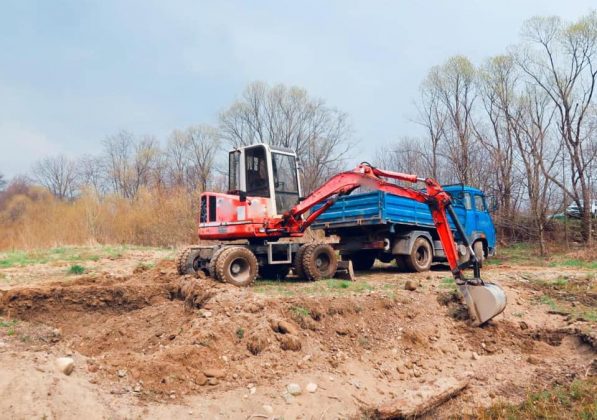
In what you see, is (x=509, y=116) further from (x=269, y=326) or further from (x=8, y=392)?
(x=8, y=392)

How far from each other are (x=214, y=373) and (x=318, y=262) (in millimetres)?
5534

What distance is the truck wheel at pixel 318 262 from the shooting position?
9953 millimetres

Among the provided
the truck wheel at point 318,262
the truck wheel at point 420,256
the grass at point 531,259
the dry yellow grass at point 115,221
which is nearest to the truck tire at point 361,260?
the truck wheel at point 420,256

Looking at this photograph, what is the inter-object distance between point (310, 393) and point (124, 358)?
6.80 ft

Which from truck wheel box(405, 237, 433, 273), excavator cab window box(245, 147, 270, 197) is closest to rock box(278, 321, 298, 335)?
excavator cab window box(245, 147, 270, 197)

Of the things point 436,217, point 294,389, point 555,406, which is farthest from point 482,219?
point 294,389

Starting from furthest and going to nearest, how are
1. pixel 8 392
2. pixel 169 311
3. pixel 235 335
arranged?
1. pixel 169 311
2. pixel 235 335
3. pixel 8 392

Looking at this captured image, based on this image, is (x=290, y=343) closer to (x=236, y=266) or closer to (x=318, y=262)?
(x=236, y=266)

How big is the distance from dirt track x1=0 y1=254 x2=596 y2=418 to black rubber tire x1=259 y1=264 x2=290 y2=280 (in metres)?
2.43

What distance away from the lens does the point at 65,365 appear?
4648 mm

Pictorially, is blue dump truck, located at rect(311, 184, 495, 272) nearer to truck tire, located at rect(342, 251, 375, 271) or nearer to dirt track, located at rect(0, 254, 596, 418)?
truck tire, located at rect(342, 251, 375, 271)

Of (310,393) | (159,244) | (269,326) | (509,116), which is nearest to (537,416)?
(310,393)

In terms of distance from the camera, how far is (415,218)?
1290 cm

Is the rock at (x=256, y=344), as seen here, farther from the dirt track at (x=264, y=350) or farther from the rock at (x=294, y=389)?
the rock at (x=294, y=389)
